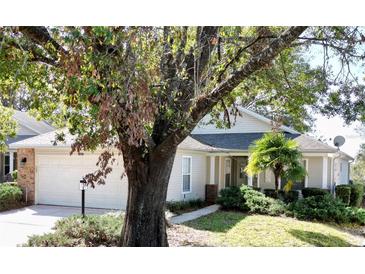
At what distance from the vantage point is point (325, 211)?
13.4m

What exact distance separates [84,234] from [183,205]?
6.47 m

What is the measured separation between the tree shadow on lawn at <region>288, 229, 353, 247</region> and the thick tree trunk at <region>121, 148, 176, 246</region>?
4.73 meters

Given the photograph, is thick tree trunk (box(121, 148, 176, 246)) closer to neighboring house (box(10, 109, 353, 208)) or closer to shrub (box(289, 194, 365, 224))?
neighboring house (box(10, 109, 353, 208))

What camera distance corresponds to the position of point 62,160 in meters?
16.4

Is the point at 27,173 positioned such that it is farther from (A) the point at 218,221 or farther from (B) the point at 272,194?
(B) the point at 272,194

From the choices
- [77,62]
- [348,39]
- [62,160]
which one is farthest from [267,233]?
[62,160]

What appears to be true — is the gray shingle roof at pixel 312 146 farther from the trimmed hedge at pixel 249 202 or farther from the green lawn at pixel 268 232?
the green lawn at pixel 268 232

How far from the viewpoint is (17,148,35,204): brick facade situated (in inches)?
652

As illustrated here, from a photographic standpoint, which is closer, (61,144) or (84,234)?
(84,234)

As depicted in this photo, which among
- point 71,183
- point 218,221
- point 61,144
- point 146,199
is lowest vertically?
point 218,221

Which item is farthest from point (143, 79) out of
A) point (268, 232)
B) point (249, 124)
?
point (249, 124)

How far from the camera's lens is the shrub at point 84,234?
8500mm

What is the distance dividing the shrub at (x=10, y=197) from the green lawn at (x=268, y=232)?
25.7 feet

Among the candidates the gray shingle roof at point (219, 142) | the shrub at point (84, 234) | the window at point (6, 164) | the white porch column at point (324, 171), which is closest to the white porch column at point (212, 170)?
the gray shingle roof at point (219, 142)
